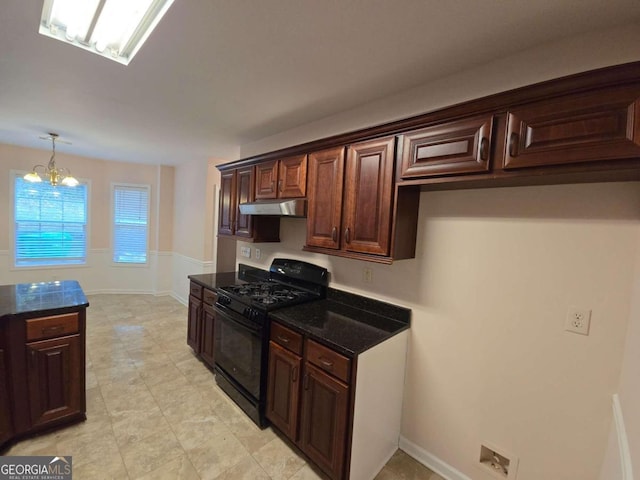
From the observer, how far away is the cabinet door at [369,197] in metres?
1.80

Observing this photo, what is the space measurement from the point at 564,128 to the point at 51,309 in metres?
3.05

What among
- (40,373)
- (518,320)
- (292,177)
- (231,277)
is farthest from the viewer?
(231,277)

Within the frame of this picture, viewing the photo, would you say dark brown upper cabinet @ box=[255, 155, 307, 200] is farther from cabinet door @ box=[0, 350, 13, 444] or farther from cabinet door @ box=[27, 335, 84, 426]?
cabinet door @ box=[0, 350, 13, 444]

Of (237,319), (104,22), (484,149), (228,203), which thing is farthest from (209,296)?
(484,149)

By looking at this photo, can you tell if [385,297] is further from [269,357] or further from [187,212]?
[187,212]

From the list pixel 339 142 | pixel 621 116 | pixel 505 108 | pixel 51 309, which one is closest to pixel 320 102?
pixel 339 142

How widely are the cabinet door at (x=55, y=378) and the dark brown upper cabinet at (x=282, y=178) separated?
1.81 metres

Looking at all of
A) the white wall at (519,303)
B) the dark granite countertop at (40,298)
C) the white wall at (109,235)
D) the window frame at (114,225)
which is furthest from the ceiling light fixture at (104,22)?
the window frame at (114,225)

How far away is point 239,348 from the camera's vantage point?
2.36 m

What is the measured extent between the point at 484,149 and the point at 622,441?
1306 mm

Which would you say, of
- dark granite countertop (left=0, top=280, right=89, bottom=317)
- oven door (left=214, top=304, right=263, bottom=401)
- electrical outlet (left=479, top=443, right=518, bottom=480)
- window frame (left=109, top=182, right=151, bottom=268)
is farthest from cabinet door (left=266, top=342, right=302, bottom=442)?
window frame (left=109, top=182, right=151, bottom=268)

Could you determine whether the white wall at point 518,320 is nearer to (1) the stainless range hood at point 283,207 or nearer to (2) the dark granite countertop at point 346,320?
(2) the dark granite countertop at point 346,320

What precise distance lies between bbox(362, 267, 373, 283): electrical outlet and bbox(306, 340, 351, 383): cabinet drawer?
0.69 meters

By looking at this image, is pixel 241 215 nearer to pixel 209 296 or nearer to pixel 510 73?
pixel 209 296
